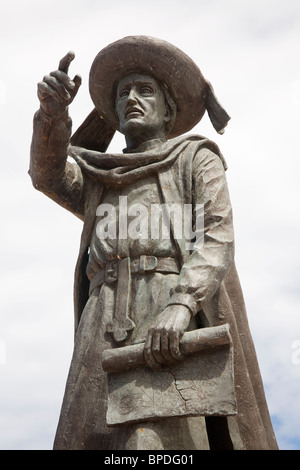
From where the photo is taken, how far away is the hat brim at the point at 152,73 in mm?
7133

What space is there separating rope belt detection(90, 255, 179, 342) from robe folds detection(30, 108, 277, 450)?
7 cm

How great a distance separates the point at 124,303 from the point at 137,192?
100 centimetres

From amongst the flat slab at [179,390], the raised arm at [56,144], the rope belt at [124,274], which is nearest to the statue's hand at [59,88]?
the raised arm at [56,144]

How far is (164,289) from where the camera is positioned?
6133 mm

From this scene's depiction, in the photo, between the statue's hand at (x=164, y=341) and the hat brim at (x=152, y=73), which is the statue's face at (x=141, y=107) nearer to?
the hat brim at (x=152, y=73)

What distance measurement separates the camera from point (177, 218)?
Answer: 6441 mm

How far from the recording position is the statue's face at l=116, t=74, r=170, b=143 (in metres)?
7.04

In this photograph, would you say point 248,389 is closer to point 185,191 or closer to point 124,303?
point 124,303

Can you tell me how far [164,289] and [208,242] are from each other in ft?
1.61

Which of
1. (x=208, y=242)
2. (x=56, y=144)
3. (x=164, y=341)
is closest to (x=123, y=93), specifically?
(x=56, y=144)

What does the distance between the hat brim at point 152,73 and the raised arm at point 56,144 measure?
0.80 m

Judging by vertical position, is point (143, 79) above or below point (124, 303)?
above

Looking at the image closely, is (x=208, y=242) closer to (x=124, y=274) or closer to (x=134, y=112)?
(x=124, y=274)
